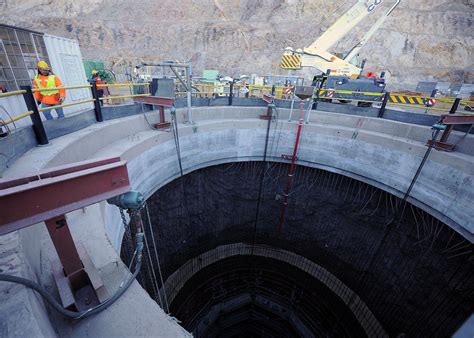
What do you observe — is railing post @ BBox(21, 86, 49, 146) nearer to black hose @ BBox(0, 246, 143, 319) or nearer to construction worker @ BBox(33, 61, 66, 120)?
construction worker @ BBox(33, 61, 66, 120)

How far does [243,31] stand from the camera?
3094 centimetres

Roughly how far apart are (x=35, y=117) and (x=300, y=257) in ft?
34.4

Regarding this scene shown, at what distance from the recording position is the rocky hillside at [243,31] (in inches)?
1118

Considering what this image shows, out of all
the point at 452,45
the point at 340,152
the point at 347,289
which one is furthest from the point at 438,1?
the point at 347,289

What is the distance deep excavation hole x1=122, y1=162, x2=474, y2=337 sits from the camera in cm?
720

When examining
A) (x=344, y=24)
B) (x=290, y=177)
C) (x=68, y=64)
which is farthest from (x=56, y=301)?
(x=344, y=24)

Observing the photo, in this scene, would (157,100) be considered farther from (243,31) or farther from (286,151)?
(243,31)

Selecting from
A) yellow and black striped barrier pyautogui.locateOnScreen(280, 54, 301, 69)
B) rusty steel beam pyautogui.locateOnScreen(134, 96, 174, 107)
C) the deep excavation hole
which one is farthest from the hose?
yellow and black striped barrier pyautogui.locateOnScreen(280, 54, 301, 69)

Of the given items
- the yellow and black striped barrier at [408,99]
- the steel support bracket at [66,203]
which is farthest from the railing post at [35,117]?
the yellow and black striped barrier at [408,99]

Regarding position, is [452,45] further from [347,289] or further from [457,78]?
[347,289]

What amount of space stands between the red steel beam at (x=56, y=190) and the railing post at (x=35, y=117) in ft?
11.0

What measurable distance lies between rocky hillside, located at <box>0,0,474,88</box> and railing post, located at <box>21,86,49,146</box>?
28731mm

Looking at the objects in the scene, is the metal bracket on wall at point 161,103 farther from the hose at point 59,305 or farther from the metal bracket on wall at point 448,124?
the metal bracket on wall at point 448,124

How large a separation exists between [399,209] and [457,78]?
1218 inches
